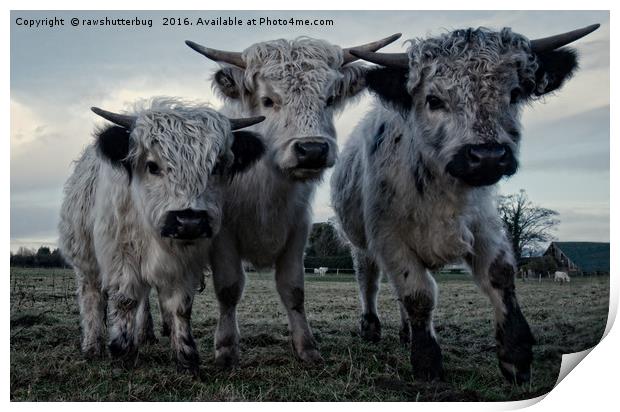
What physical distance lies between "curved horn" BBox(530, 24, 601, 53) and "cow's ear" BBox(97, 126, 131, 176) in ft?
7.77

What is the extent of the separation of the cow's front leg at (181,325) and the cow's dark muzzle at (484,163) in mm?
1778

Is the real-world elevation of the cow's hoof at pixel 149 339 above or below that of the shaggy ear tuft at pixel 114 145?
below

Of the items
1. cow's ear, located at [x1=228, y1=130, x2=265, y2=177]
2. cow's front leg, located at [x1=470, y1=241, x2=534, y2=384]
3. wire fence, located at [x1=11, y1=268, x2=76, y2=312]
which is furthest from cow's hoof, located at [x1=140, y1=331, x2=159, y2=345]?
cow's front leg, located at [x1=470, y1=241, x2=534, y2=384]

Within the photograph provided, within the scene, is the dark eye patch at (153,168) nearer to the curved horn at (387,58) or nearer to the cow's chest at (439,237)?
the curved horn at (387,58)

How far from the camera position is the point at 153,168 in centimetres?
471

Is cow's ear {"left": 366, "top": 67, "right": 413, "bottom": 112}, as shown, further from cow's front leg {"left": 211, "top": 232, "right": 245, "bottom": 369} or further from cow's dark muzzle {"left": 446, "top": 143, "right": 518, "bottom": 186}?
cow's front leg {"left": 211, "top": 232, "right": 245, "bottom": 369}

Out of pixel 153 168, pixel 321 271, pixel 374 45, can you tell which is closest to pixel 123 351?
pixel 153 168

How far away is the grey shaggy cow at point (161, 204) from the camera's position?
181 inches

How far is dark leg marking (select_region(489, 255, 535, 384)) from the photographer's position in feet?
15.4

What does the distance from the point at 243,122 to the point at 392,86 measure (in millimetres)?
900

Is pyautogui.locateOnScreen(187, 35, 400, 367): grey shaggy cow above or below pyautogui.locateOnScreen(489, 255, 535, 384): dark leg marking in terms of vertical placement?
above

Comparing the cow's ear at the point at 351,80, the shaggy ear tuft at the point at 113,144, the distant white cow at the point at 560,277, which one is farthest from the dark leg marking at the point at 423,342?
the shaggy ear tuft at the point at 113,144

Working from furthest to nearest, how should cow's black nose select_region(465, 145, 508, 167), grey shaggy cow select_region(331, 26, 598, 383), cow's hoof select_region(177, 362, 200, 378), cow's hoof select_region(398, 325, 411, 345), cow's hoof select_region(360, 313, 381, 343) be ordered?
cow's hoof select_region(360, 313, 381, 343) < cow's hoof select_region(398, 325, 411, 345) < cow's hoof select_region(177, 362, 200, 378) < grey shaggy cow select_region(331, 26, 598, 383) < cow's black nose select_region(465, 145, 508, 167)
